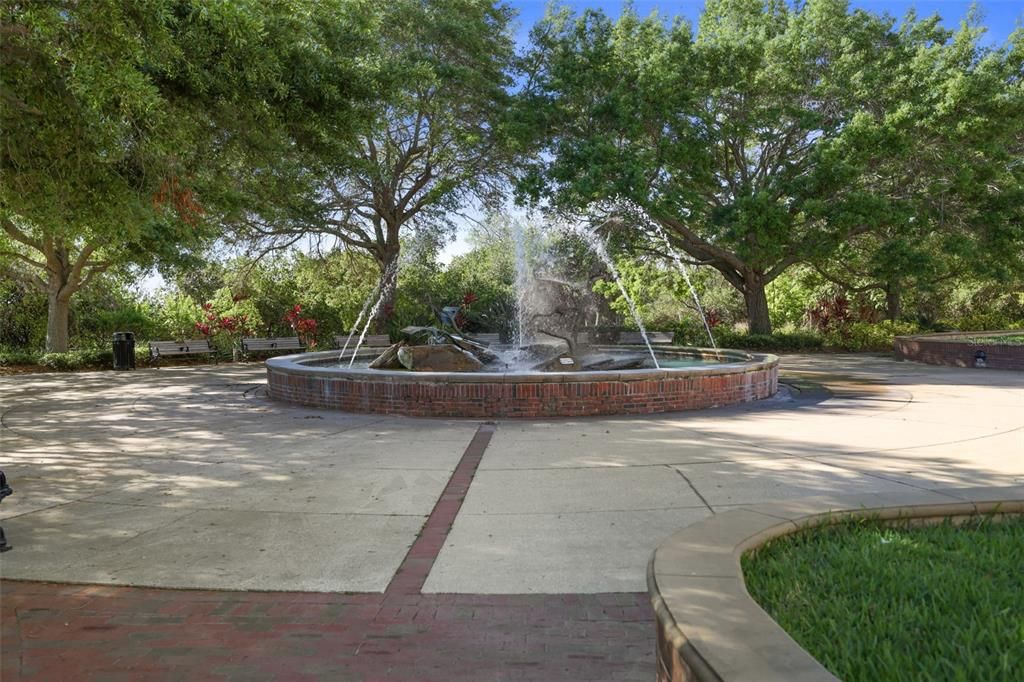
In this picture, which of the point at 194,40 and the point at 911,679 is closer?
the point at 911,679

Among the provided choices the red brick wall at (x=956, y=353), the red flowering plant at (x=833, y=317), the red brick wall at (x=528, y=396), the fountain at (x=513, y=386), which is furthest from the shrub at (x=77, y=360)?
the red flowering plant at (x=833, y=317)

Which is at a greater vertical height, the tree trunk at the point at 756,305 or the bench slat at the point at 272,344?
the tree trunk at the point at 756,305

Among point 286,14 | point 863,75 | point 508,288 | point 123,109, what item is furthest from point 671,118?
point 123,109

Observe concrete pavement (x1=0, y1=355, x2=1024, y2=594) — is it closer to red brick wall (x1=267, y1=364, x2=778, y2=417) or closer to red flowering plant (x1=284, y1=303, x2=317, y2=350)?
red brick wall (x1=267, y1=364, x2=778, y2=417)

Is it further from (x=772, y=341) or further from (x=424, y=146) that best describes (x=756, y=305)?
(x=424, y=146)

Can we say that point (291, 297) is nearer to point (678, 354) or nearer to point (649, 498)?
point (678, 354)

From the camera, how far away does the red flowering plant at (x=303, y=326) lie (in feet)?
75.5

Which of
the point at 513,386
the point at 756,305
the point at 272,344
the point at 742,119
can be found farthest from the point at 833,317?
the point at 513,386

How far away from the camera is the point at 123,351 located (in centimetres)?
1864

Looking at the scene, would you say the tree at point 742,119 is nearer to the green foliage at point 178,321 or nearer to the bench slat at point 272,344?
the bench slat at point 272,344

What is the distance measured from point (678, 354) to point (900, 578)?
1464 cm

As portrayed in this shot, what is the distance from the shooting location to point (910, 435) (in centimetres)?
768

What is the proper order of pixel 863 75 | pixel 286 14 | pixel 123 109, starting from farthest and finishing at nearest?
1. pixel 863 75
2. pixel 286 14
3. pixel 123 109

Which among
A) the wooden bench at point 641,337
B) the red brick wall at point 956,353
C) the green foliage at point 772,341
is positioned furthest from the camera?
the green foliage at point 772,341
